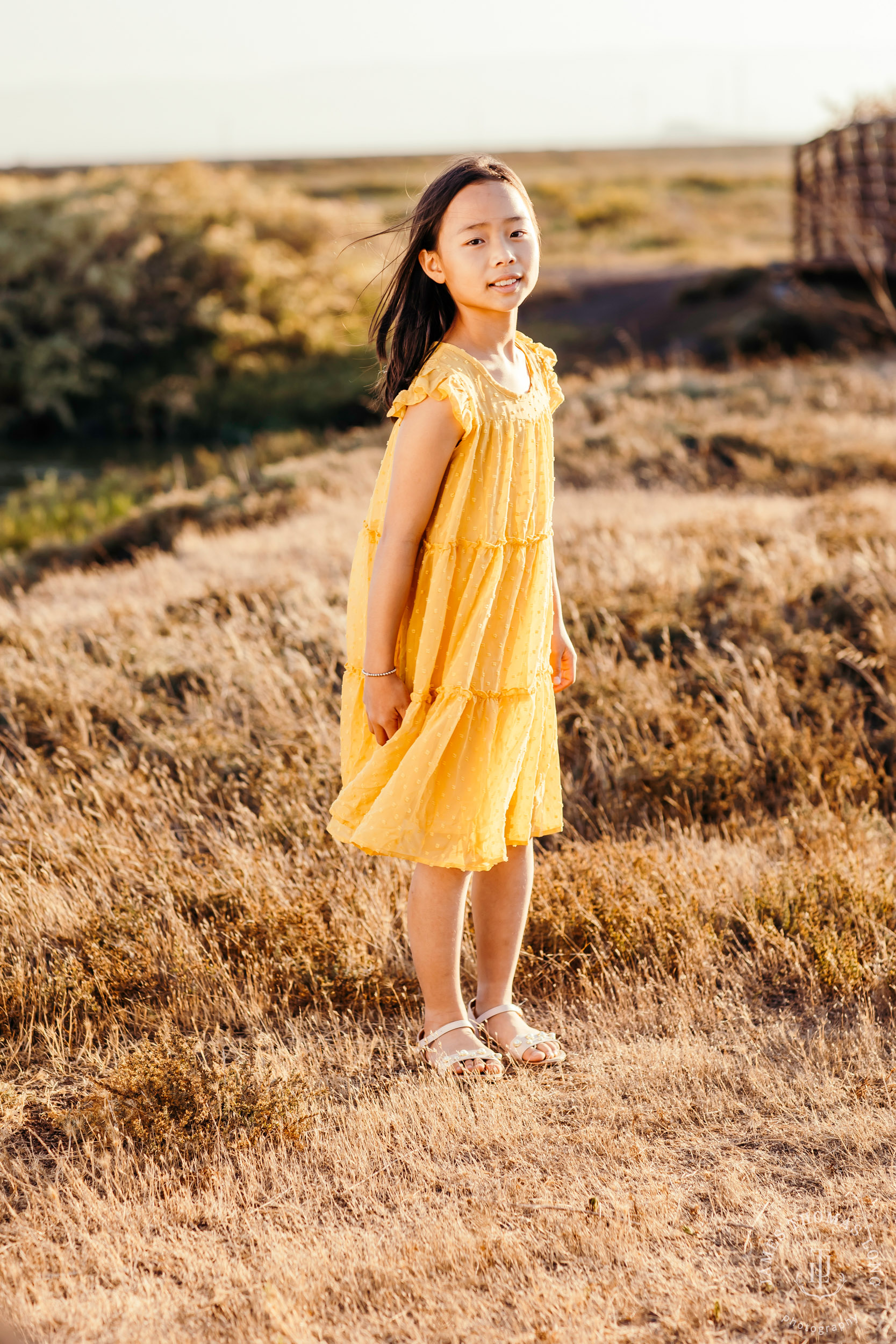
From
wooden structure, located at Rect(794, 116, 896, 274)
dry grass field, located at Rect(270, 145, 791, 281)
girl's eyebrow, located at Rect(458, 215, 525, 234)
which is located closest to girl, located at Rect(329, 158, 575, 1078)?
girl's eyebrow, located at Rect(458, 215, 525, 234)

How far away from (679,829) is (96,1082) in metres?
2.11

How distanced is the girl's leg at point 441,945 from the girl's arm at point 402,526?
1.42ft

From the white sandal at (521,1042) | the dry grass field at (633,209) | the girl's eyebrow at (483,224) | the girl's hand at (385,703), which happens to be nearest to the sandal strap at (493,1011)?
the white sandal at (521,1042)

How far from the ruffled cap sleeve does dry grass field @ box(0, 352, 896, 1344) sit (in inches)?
59.8

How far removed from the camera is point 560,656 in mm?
3184

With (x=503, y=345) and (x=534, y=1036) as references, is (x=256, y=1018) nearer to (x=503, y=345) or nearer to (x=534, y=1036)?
(x=534, y=1036)

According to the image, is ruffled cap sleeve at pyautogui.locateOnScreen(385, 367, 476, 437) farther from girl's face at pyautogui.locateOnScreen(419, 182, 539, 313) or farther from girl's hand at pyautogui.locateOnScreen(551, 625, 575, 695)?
girl's hand at pyautogui.locateOnScreen(551, 625, 575, 695)

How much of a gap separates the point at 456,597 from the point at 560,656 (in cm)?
57

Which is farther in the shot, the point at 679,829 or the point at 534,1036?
the point at 679,829

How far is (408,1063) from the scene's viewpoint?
2.90m

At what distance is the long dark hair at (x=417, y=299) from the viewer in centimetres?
269

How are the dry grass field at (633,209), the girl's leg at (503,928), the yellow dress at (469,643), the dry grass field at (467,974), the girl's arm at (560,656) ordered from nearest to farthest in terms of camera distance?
the dry grass field at (467,974)
the yellow dress at (469,643)
the girl's leg at (503,928)
the girl's arm at (560,656)
the dry grass field at (633,209)

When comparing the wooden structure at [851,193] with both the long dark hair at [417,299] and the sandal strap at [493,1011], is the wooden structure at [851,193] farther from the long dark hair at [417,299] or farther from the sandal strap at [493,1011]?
the sandal strap at [493,1011]

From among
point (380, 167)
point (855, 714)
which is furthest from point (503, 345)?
point (380, 167)
